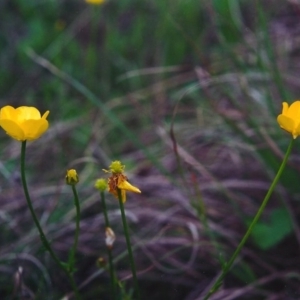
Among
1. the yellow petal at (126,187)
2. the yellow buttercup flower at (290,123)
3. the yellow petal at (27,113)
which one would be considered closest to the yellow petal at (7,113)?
the yellow petal at (27,113)

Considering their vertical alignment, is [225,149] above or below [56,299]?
above

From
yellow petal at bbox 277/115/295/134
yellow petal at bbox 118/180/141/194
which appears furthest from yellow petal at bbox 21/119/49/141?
yellow petal at bbox 277/115/295/134

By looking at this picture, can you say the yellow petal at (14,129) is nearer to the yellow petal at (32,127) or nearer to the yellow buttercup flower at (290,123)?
the yellow petal at (32,127)

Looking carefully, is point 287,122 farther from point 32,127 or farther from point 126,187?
point 32,127

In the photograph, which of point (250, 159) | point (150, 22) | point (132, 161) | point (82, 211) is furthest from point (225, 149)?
point (150, 22)

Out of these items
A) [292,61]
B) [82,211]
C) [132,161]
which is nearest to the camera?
[82,211]

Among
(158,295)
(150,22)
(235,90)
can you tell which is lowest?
(158,295)

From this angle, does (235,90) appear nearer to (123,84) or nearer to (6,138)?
(123,84)

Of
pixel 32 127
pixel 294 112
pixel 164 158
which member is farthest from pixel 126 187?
pixel 164 158
